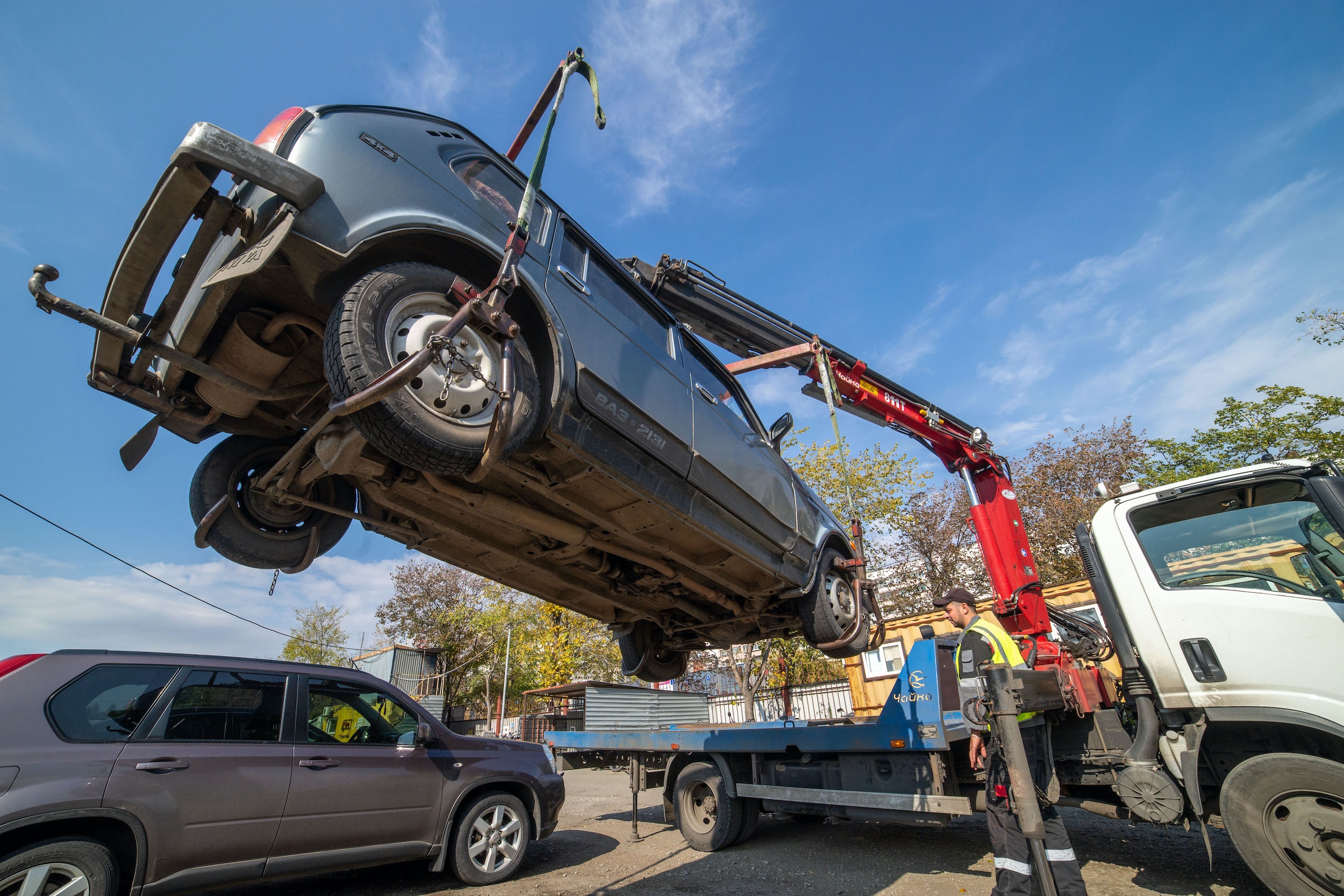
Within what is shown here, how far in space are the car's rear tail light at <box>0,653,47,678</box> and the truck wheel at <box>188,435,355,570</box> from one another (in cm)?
90

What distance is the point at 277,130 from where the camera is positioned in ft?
7.80

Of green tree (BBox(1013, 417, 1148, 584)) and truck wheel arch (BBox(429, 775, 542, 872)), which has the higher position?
green tree (BBox(1013, 417, 1148, 584))

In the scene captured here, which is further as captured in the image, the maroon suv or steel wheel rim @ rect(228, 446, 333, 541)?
steel wheel rim @ rect(228, 446, 333, 541)

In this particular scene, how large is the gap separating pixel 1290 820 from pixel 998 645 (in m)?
1.53

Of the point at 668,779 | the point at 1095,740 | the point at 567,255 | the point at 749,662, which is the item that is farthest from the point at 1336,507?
the point at 749,662

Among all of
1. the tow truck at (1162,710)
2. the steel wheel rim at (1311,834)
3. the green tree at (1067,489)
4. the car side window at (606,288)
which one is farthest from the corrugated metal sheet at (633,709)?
the green tree at (1067,489)

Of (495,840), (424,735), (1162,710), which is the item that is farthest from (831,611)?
(424,735)

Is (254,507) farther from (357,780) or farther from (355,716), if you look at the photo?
(357,780)

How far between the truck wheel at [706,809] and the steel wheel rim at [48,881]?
4.05 meters

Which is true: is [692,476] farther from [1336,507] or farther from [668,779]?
[668,779]

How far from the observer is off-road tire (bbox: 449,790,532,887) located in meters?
3.97

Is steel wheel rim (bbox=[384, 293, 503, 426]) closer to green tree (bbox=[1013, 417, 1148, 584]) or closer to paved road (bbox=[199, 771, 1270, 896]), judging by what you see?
paved road (bbox=[199, 771, 1270, 896])

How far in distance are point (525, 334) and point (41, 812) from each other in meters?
2.81

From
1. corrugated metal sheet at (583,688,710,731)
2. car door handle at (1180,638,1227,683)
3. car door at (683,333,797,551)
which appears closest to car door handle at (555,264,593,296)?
car door at (683,333,797,551)
